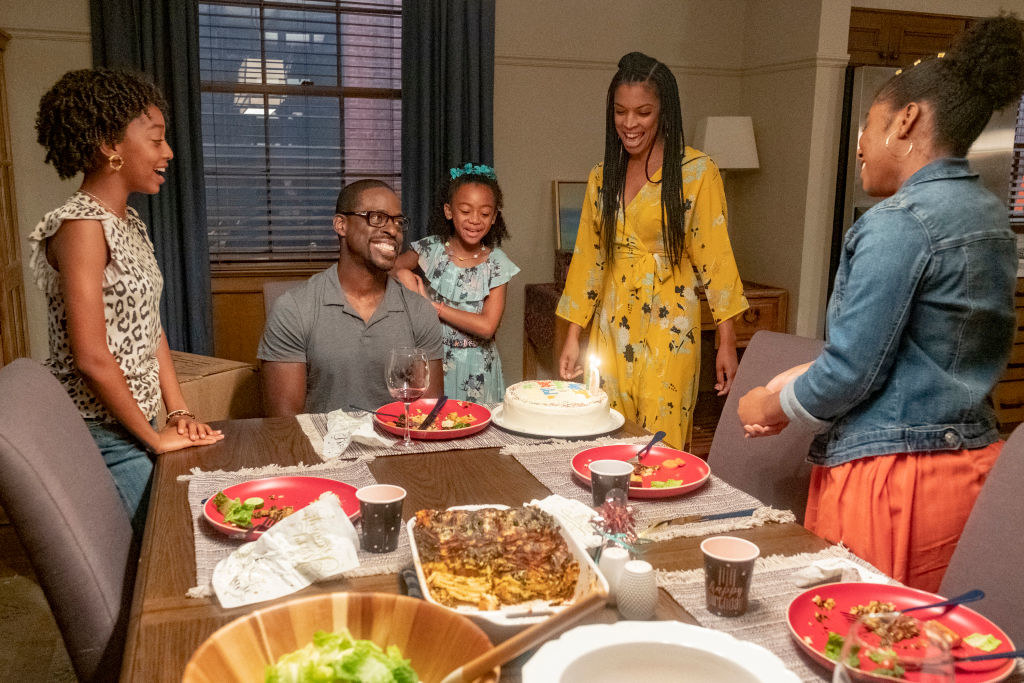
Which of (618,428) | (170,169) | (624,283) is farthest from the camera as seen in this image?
(170,169)

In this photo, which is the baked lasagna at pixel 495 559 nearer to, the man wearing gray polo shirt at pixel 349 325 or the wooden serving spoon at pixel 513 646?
the wooden serving spoon at pixel 513 646

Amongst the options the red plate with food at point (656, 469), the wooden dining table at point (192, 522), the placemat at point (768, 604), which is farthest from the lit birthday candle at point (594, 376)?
the placemat at point (768, 604)

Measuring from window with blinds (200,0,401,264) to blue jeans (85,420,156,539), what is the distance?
97.7 inches

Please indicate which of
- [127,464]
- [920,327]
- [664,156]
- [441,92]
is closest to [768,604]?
[920,327]

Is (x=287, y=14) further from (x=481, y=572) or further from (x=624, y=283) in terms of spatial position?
(x=481, y=572)

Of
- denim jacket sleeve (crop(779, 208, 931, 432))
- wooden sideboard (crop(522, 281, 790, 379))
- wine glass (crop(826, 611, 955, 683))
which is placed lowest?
wooden sideboard (crop(522, 281, 790, 379))

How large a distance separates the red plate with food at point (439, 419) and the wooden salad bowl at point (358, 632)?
37.7 inches

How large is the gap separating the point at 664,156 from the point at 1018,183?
358cm

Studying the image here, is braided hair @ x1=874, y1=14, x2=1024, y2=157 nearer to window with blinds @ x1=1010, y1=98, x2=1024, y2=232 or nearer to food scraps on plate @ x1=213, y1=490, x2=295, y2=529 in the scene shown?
food scraps on plate @ x1=213, y1=490, x2=295, y2=529

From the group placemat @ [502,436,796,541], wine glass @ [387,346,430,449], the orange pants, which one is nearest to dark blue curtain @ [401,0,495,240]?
wine glass @ [387,346,430,449]

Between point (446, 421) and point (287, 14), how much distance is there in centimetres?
293

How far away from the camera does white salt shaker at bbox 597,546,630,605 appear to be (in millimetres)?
1052

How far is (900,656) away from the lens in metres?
0.61

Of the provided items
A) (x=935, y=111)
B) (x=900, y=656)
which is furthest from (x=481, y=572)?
(x=935, y=111)
